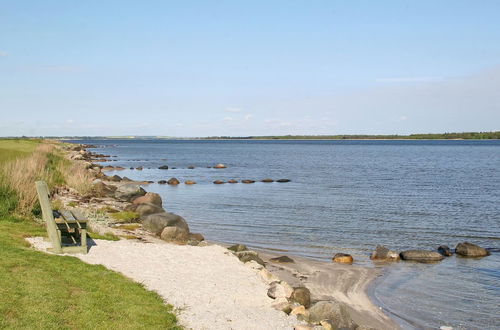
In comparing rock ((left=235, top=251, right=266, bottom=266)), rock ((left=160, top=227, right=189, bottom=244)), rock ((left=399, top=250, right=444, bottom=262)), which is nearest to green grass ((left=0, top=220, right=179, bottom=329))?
rock ((left=235, top=251, right=266, bottom=266))

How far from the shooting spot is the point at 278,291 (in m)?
12.4

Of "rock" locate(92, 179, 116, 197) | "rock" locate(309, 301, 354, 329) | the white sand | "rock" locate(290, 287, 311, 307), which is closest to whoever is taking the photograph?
the white sand

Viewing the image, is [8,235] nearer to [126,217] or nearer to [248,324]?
[248,324]

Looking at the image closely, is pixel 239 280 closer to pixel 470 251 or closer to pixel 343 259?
pixel 343 259

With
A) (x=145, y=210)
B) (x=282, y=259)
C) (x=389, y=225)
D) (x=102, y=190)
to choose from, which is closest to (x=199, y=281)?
(x=282, y=259)

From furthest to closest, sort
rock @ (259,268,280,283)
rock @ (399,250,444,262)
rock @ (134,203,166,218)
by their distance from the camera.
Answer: rock @ (134,203,166,218) → rock @ (399,250,444,262) → rock @ (259,268,280,283)

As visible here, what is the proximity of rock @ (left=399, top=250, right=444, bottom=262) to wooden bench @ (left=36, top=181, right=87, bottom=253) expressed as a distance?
494 inches

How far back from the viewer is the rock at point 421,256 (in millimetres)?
19500

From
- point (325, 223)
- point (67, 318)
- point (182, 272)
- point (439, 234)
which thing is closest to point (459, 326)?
point (182, 272)

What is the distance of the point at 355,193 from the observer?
136 feet

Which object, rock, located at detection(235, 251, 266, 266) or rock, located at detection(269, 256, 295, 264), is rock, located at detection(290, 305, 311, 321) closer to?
rock, located at detection(235, 251, 266, 266)

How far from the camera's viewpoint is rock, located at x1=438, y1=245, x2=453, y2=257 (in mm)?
20394

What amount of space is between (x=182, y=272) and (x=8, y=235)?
5096 millimetres

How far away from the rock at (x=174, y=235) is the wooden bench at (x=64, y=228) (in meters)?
5.17
